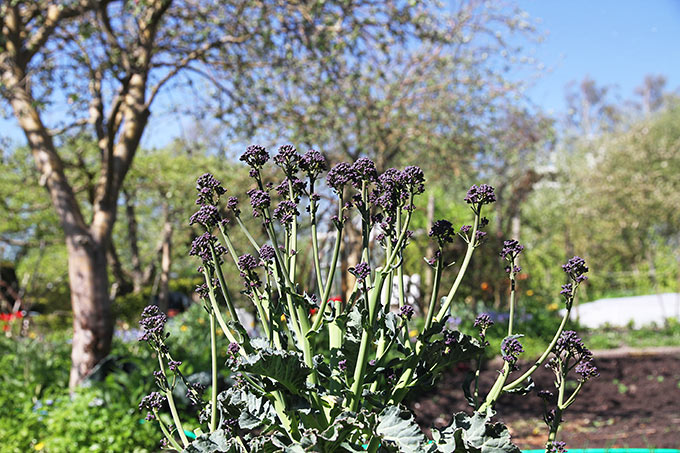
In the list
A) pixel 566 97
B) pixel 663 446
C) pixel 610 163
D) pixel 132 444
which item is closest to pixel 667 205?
pixel 610 163

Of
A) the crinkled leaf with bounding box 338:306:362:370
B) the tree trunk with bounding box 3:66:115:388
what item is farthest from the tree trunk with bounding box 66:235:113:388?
the crinkled leaf with bounding box 338:306:362:370

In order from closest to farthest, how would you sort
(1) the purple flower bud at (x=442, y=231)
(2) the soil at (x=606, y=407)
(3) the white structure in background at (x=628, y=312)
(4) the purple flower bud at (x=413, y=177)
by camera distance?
(4) the purple flower bud at (x=413, y=177)
(1) the purple flower bud at (x=442, y=231)
(2) the soil at (x=606, y=407)
(3) the white structure in background at (x=628, y=312)

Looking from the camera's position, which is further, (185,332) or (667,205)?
(667,205)

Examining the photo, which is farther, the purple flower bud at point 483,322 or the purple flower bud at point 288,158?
the purple flower bud at point 483,322

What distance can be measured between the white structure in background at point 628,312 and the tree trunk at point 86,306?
7.97 meters

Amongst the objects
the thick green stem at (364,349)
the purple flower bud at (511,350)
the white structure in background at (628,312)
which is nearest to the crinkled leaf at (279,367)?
the thick green stem at (364,349)

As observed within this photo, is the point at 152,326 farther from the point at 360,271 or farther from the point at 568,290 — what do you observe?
the point at 568,290

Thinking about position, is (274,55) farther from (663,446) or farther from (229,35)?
(663,446)

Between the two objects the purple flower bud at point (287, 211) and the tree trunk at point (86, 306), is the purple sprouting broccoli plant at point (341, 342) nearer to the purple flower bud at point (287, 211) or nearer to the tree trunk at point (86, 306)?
the purple flower bud at point (287, 211)

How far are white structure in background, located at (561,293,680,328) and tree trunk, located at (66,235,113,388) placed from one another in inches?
314

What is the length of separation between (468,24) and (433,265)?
25.3 feet

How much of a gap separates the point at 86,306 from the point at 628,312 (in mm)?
9693

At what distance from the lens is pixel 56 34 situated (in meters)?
6.07

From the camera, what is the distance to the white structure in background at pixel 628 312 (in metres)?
9.97
